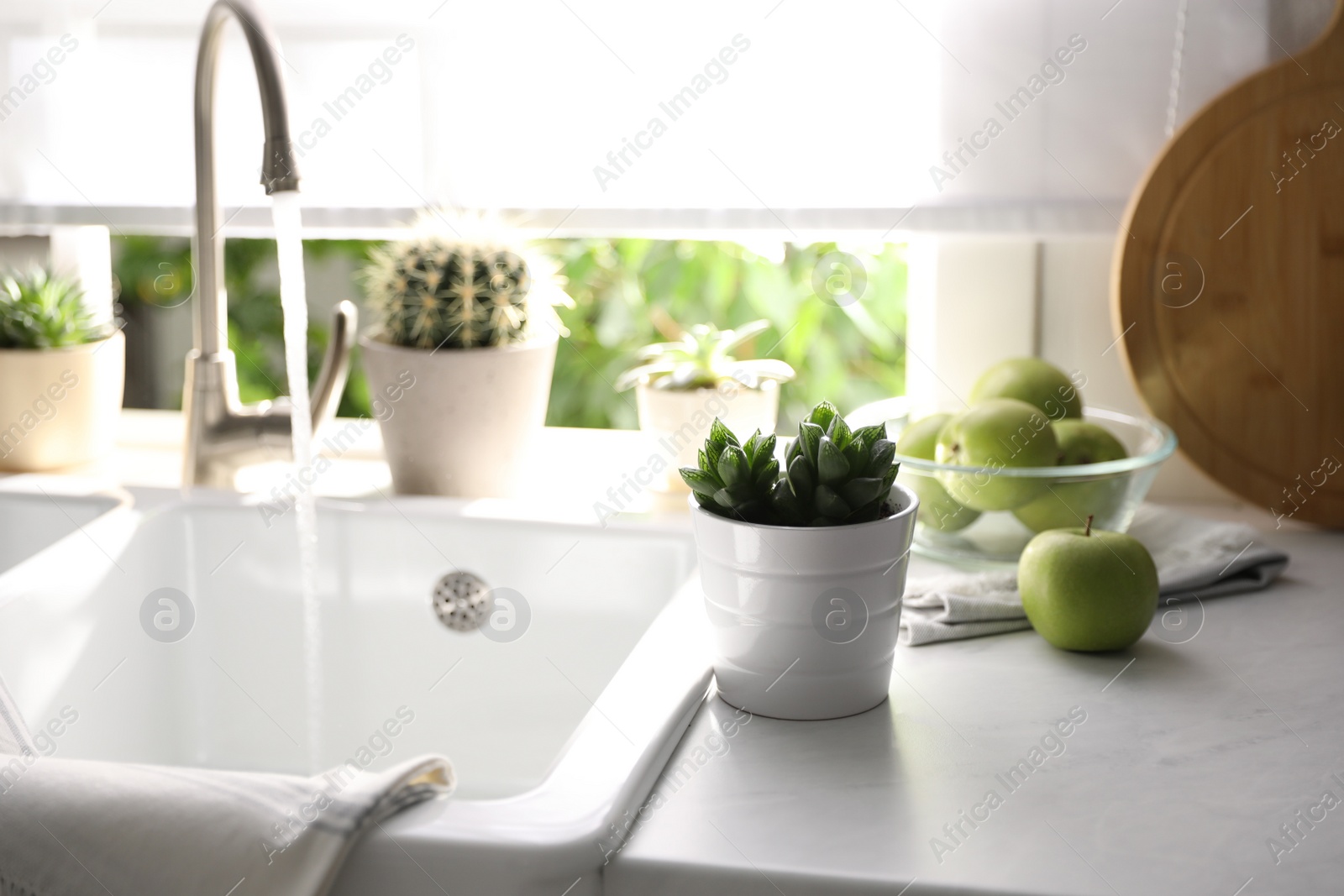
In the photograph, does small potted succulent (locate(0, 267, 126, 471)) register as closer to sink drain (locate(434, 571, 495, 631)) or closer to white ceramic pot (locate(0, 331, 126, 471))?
white ceramic pot (locate(0, 331, 126, 471))

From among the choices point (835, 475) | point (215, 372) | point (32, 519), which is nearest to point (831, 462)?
point (835, 475)

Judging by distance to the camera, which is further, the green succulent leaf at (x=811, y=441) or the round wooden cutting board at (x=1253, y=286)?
the round wooden cutting board at (x=1253, y=286)

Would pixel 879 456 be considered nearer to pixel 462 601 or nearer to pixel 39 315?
pixel 462 601

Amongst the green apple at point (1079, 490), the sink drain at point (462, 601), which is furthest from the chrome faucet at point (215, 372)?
the green apple at point (1079, 490)

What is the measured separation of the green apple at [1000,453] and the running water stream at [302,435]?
0.53 metres

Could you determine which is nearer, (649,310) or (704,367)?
(704,367)

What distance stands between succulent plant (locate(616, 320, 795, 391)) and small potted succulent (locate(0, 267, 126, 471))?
0.57 meters

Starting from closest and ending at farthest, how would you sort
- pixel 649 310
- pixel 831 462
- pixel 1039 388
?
pixel 831 462 < pixel 1039 388 < pixel 649 310

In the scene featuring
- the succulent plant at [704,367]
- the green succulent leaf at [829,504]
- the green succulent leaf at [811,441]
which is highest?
the succulent plant at [704,367]

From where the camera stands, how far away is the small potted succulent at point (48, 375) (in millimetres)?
1243

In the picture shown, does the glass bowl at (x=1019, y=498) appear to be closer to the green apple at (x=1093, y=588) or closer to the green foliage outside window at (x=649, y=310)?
the green apple at (x=1093, y=588)

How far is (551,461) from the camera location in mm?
1307

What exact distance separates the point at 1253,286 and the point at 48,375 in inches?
46.3

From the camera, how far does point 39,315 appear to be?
1245mm
